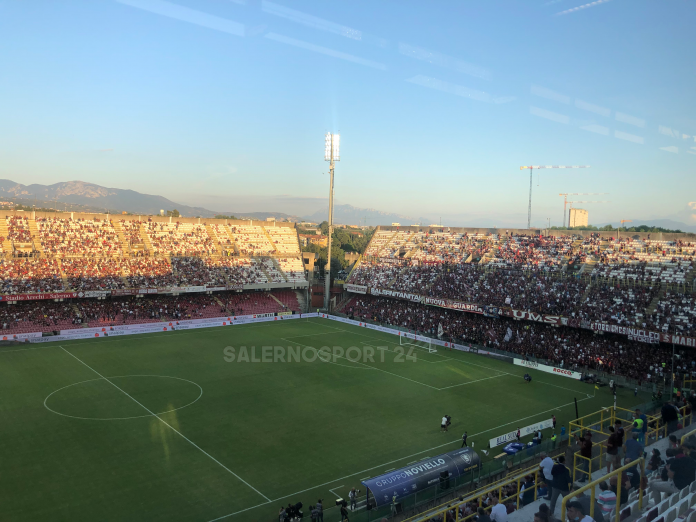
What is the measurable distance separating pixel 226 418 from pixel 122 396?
7.28 metres

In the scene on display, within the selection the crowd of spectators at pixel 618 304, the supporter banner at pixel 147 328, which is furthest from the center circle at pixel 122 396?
the crowd of spectators at pixel 618 304

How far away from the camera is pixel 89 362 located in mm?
36281

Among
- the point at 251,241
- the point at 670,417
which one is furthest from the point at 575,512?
the point at 251,241

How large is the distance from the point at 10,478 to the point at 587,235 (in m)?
50.2

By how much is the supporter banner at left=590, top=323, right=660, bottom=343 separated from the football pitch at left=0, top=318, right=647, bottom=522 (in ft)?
17.5

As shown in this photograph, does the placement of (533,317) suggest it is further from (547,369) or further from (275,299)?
(275,299)

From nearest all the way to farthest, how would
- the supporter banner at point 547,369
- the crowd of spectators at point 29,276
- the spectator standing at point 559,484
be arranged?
1. the spectator standing at point 559,484
2. the supporter banner at point 547,369
3. the crowd of spectators at point 29,276

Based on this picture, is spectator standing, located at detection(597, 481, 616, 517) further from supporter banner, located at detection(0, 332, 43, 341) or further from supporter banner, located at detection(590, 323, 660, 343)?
supporter banner, located at detection(0, 332, 43, 341)

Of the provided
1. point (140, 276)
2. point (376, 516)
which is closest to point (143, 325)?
point (140, 276)

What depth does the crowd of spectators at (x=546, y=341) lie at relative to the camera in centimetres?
3528

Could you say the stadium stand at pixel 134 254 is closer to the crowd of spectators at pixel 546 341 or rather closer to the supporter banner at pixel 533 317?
the crowd of spectators at pixel 546 341

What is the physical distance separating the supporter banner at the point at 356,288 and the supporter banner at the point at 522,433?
37159mm

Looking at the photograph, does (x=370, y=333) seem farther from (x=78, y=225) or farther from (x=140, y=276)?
(x=78, y=225)

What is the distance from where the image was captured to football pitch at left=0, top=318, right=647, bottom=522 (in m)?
18.4
